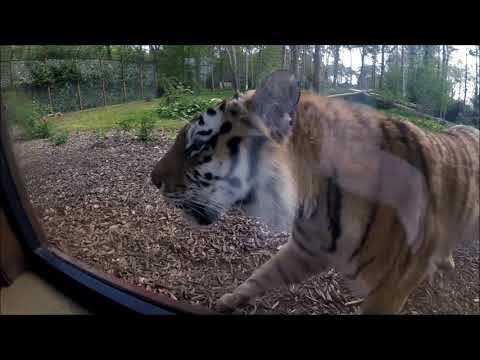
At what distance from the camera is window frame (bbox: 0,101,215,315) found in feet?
4.28

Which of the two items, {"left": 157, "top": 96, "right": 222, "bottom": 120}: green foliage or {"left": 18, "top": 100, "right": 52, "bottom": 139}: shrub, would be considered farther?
{"left": 18, "top": 100, "right": 52, "bottom": 139}: shrub

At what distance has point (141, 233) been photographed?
4.83 feet

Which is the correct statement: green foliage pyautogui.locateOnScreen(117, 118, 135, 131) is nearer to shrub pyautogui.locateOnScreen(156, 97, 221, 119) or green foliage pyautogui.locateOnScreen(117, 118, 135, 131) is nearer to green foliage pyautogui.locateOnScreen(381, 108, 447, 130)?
shrub pyautogui.locateOnScreen(156, 97, 221, 119)

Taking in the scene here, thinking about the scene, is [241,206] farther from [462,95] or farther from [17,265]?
[17,265]

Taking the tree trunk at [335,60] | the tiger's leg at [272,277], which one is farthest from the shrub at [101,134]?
the tree trunk at [335,60]

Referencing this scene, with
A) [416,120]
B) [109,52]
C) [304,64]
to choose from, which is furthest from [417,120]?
[109,52]

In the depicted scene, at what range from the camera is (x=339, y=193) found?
1.01 m

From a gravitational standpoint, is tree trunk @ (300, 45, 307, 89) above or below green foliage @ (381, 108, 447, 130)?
above

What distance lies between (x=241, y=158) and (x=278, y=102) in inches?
8.6

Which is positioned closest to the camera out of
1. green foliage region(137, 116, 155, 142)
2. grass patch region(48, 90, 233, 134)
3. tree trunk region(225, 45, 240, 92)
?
tree trunk region(225, 45, 240, 92)

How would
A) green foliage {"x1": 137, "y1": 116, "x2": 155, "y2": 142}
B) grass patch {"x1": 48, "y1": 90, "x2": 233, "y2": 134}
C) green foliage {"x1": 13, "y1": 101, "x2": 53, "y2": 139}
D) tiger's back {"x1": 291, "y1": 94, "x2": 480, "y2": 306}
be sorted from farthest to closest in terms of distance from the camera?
green foliage {"x1": 13, "y1": 101, "x2": 53, "y2": 139} < green foliage {"x1": 137, "y1": 116, "x2": 155, "y2": 142} < grass patch {"x1": 48, "y1": 90, "x2": 233, "y2": 134} < tiger's back {"x1": 291, "y1": 94, "x2": 480, "y2": 306}

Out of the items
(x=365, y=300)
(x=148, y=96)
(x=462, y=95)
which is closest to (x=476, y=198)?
(x=462, y=95)

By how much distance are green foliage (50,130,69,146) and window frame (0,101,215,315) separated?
0.67ft

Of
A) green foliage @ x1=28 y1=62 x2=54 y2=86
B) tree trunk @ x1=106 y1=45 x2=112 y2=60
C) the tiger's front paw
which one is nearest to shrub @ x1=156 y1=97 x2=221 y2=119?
tree trunk @ x1=106 y1=45 x2=112 y2=60
